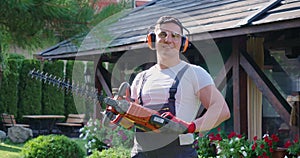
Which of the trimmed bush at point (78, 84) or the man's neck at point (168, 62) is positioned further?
the trimmed bush at point (78, 84)

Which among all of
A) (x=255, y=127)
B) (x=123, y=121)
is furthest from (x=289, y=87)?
(x=123, y=121)

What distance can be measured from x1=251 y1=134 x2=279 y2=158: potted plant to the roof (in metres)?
1.23

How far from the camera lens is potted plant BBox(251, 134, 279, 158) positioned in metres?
5.82

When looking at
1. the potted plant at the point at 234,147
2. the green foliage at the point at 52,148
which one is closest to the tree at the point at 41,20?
the potted plant at the point at 234,147

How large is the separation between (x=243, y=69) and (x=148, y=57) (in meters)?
2.08

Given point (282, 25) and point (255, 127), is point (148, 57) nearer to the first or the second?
point (255, 127)

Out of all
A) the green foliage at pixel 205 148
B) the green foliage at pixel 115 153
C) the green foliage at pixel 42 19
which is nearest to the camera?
the green foliage at pixel 42 19

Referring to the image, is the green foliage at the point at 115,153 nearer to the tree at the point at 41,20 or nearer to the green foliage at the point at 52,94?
the tree at the point at 41,20

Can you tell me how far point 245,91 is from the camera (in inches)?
255

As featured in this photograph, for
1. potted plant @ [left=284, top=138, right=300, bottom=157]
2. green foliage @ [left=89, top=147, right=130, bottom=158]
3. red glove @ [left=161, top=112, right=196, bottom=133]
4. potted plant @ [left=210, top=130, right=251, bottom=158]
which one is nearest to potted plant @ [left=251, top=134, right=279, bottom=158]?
potted plant @ [left=210, top=130, right=251, bottom=158]

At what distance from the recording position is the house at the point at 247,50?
5660mm

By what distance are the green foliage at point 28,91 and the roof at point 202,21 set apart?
5.93 meters

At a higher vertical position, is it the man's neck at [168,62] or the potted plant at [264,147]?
the man's neck at [168,62]

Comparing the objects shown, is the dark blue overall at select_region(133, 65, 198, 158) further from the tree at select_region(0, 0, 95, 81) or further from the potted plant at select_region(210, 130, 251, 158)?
the potted plant at select_region(210, 130, 251, 158)
